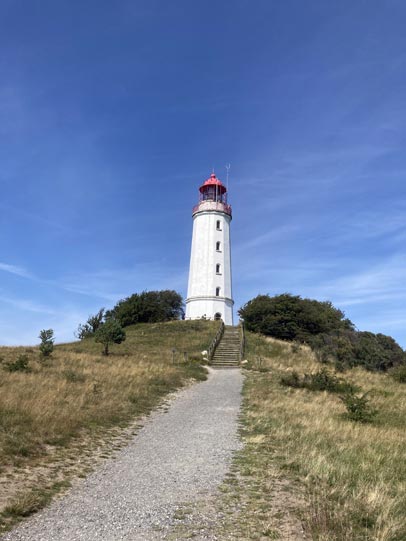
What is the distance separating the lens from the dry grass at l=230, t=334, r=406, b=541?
4918 mm

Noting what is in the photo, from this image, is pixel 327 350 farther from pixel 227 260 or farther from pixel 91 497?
pixel 91 497

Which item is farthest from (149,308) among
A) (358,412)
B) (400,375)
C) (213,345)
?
(358,412)

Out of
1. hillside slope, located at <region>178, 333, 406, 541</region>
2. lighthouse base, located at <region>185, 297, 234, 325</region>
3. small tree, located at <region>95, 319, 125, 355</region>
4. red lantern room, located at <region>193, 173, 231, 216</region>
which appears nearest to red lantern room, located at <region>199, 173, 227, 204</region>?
red lantern room, located at <region>193, 173, 231, 216</region>

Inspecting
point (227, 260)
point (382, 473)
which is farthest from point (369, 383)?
point (227, 260)

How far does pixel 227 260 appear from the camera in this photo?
155ft

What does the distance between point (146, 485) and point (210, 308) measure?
38.8 metres

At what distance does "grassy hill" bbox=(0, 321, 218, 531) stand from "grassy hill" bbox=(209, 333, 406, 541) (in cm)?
291

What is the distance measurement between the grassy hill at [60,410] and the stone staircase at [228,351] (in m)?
2.70

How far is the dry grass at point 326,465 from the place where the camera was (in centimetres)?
492

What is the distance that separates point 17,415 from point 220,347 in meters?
23.9

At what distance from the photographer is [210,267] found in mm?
45844

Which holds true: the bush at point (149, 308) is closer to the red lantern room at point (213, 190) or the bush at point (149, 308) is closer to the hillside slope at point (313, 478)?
the red lantern room at point (213, 190)

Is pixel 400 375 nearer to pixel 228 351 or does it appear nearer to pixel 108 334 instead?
pixel 228 351

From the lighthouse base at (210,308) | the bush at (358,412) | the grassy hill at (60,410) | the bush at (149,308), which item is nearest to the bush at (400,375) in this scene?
the grassy hill at (60,410)
